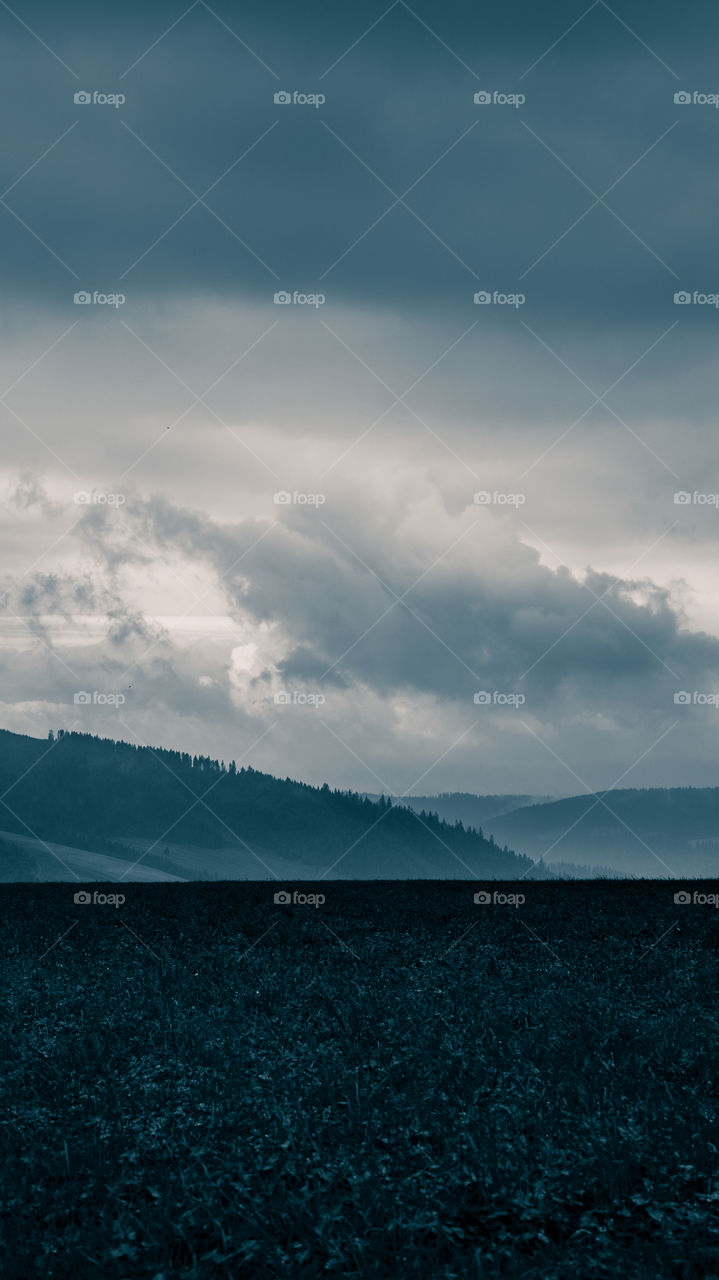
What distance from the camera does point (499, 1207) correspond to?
9.06 m

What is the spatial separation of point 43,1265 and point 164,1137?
2416 millimetres

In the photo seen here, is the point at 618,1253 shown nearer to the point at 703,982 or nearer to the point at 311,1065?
the point at 311,1065
